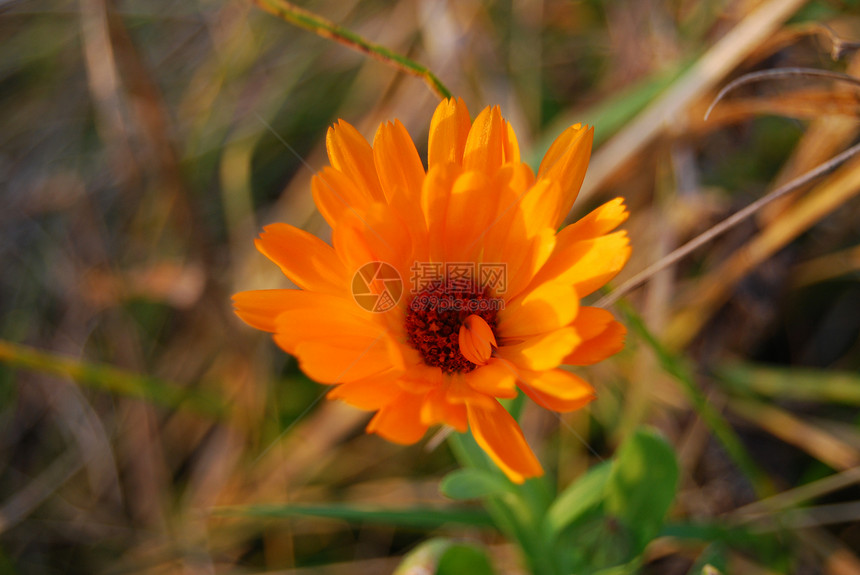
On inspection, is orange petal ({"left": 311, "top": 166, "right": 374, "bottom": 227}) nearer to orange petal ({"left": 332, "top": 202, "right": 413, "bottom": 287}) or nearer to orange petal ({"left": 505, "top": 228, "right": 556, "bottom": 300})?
orange petal ({"left": 332, "top": 202, "right": 413, "bottom": 287})

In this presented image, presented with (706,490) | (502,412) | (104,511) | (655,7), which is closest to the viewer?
(502,412)

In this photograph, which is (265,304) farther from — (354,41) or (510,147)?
(354,41)

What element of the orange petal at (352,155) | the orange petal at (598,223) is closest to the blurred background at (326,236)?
the orange petal at (598,223)

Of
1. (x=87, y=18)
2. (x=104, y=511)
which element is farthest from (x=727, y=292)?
(x=87, y=18)

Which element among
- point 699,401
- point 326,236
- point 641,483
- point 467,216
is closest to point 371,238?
point 467,216

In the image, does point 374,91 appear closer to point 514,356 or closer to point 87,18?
point 87,18
